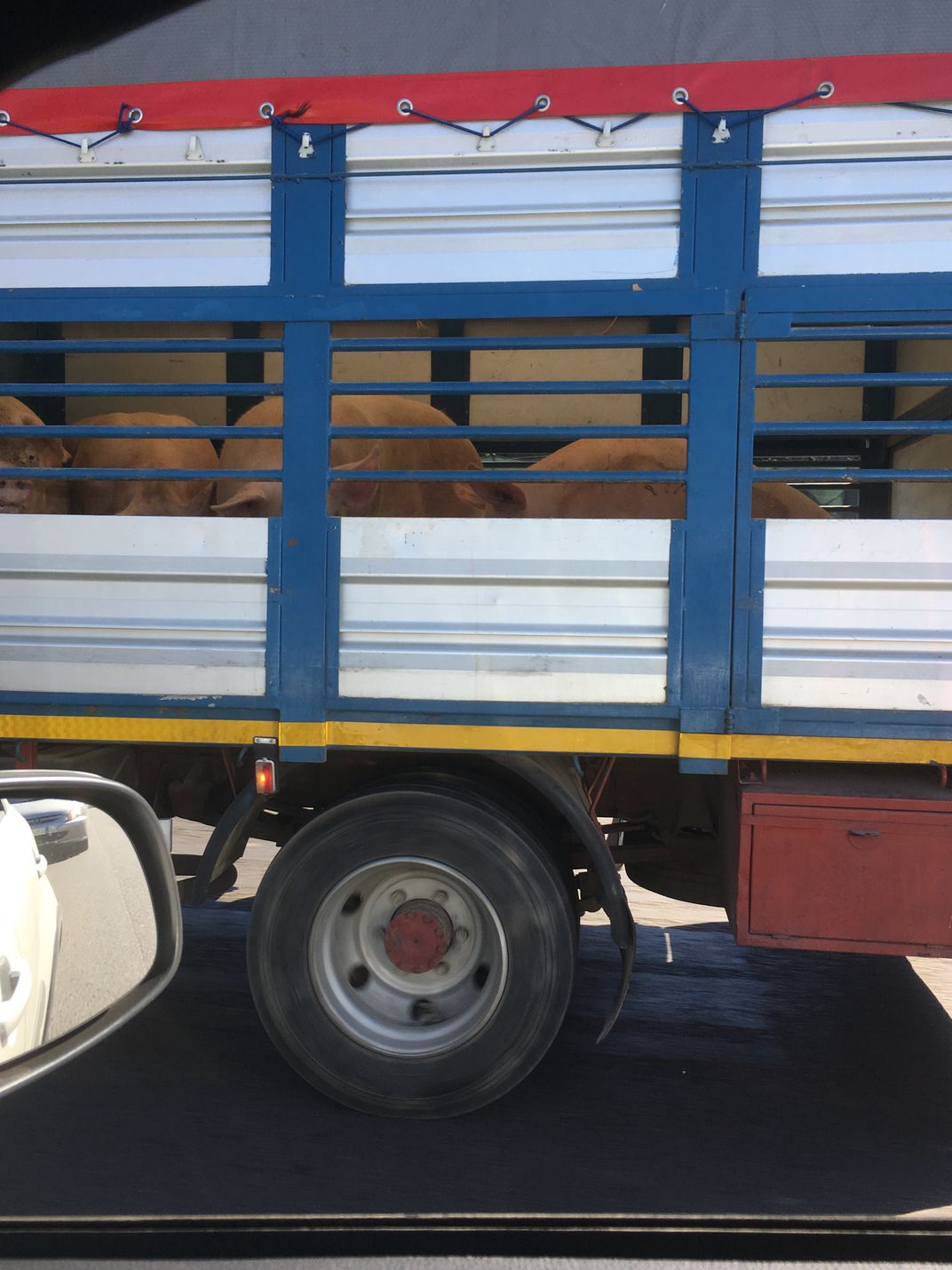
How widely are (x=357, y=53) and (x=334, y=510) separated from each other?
1451 mm

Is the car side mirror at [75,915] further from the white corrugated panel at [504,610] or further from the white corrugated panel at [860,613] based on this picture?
the white corrugated panel at [860,613]

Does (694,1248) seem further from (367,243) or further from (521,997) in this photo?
(367,243)

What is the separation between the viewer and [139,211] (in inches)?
137

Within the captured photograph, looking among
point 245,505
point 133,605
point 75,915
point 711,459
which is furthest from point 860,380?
point 75,915

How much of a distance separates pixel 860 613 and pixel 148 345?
8.13 ft

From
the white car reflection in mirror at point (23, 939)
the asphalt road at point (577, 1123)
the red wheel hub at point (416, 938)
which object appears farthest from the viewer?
the red wheel hub at point (416, 938)

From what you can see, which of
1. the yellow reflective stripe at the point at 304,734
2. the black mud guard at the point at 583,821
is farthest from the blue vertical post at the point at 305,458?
the black mud guard at the point at 583,821

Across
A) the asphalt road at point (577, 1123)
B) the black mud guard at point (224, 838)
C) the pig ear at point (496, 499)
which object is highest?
the pig ear at point (496, 499)

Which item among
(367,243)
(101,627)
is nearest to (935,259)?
(367,243)

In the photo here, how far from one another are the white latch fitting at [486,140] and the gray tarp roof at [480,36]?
18cm

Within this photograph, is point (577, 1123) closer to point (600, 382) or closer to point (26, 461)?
point (600, 382)

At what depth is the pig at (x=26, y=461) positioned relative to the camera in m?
3.74

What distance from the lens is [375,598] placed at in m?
3.41

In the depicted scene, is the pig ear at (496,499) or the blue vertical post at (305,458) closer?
the blue vertical post at (305,458)
